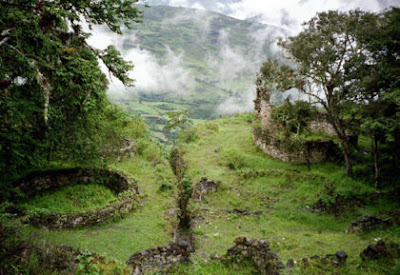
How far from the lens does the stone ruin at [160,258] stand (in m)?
7.93

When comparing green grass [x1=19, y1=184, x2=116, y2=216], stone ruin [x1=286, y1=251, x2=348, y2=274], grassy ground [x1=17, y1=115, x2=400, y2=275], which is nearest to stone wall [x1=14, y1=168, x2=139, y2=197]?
green grass [x1=19, y1=184, x2=116, y2=216]

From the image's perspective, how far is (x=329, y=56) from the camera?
13.9 meters

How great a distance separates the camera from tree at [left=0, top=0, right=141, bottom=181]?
681 centimetres

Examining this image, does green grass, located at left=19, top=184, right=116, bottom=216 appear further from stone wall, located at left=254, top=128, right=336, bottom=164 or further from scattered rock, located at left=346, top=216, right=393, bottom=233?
stone wall, located at left=254, top=128, right=336, bottom=164

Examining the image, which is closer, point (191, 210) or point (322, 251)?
point (322, 251)

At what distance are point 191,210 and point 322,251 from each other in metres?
7.49

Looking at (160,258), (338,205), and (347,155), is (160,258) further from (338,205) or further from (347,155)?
(347,155)

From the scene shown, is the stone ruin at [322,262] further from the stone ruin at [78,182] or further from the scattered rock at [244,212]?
the stone ruin at [78,182]

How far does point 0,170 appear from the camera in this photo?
8469 millimetres

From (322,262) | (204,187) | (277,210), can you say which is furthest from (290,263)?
(204,187)

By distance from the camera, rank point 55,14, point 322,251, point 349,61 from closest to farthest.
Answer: point 55,14 < point 322,251 < point 349,61

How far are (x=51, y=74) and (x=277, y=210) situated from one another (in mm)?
12883

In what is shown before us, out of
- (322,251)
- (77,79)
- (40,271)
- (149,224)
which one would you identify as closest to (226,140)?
(149,224)

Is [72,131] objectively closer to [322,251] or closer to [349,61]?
[322,251]
